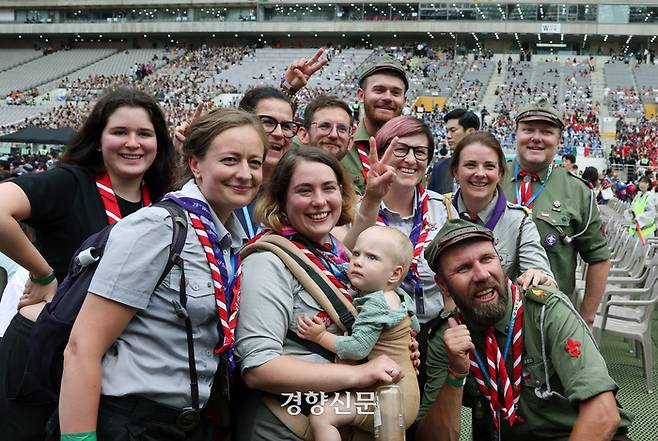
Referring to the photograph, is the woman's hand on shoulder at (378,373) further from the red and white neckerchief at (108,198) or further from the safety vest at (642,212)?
the safety vest at (642,212)

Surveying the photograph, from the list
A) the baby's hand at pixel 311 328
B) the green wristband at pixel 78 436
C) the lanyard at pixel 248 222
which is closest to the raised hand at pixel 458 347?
the baby's hand at pixel 311 328

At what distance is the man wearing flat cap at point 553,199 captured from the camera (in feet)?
10.6

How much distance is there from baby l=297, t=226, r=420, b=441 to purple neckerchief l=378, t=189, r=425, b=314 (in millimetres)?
342

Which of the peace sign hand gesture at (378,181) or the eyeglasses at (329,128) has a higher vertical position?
the eyeglasses at (329,128)

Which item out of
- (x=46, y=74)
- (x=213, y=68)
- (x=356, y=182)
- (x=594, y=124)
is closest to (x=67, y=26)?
(x=46, y=74)

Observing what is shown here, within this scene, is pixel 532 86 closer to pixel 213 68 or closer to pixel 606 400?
pixel 213 68

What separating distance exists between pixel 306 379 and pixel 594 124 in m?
29.2

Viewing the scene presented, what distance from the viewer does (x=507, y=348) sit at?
2.20 m

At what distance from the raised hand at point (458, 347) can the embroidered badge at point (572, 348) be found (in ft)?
1.11

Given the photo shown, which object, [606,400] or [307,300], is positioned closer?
[307,300]

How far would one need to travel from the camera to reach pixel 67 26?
174ft

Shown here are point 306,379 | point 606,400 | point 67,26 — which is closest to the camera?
point 306,379

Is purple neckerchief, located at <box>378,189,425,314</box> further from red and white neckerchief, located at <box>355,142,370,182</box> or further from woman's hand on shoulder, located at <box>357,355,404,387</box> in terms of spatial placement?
woman's hand on shoulder, located at <box>357,355,404,387</box>

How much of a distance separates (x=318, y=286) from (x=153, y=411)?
565 millimetres
